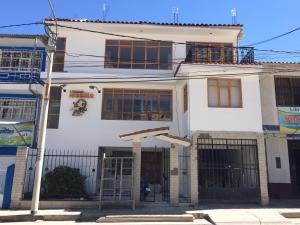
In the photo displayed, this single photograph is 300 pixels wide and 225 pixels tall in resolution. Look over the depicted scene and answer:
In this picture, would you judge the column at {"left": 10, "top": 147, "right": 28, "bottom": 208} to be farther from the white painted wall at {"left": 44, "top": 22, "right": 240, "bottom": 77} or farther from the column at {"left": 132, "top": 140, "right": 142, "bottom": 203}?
the white painted wall at {"left": 44, "top": 22, "right": 240, "bottom": 77}

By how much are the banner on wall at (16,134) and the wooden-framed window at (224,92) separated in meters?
8.57

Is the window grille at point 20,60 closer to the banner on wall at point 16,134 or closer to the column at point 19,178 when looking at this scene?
the banner on wall at point 16,134

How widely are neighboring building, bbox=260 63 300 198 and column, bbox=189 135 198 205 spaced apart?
12.7 ft

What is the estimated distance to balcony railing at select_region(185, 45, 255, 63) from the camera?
47.9ft

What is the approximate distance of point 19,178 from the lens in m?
11.8

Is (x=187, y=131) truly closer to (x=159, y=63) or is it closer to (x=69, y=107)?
(x=159, y=63)

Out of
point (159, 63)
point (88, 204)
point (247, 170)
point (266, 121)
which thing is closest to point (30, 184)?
point (88, 204)

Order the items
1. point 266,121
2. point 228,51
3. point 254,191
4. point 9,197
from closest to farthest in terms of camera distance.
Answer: point 9,197, point 254,191, point 266,121, point 228,51

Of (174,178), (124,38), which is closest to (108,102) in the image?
(124,38)

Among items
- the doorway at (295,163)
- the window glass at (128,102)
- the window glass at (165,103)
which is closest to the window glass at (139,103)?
the window glass at (128,102)

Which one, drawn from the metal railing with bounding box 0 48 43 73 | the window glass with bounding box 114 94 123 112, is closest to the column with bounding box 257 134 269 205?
the window glass with bounding box 114 94 123 112

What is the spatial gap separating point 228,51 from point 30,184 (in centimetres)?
1158

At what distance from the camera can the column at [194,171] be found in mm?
12622

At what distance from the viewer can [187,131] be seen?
14.1 metres
